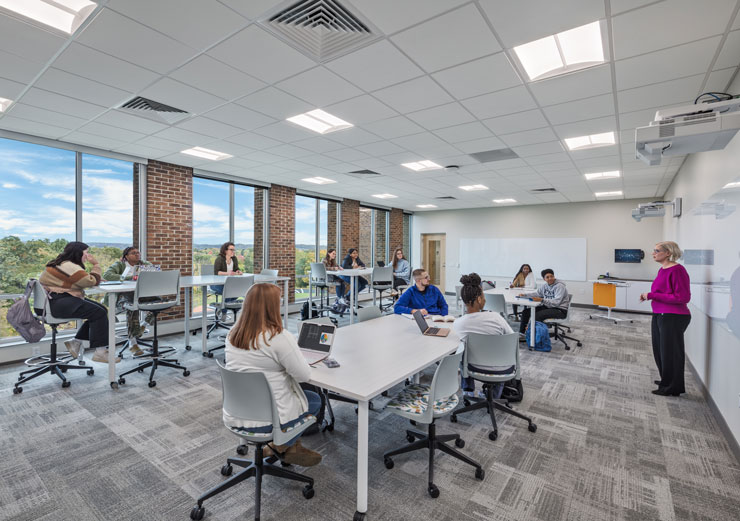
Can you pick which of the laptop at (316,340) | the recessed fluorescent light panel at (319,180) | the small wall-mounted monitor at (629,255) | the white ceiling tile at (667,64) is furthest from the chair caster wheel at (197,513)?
the small wall-mounted monitor at (629,255)

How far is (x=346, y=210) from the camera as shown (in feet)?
30.8

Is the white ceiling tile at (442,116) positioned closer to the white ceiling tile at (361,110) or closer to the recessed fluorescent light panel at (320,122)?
the white ceiling tile at (361,110)

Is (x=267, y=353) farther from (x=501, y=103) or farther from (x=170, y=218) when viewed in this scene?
(x=170, y=218)

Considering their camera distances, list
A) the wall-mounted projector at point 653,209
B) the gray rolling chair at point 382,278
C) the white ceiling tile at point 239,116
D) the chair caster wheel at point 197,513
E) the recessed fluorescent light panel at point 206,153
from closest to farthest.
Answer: the chair caster wheel at point 197,513 < the white ceiling tile at point 239,116 < the recessed fluorescent light panel at point 206,153 < the wall-mounted projector at point 653,209 < the gray rolling chair at point 382,278

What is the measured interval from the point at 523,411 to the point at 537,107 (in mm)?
2841

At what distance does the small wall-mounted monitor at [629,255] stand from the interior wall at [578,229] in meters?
0.12

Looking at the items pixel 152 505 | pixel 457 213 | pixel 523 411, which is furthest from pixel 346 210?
pixel 152 505

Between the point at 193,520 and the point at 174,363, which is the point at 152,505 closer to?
the point at 193,520

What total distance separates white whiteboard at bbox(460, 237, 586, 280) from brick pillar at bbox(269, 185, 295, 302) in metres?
5.76

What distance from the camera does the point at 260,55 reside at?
2.49 m

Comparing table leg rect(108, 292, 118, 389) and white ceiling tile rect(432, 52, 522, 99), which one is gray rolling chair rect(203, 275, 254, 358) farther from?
white ceiling tile rect(432, 52, 522, 99)

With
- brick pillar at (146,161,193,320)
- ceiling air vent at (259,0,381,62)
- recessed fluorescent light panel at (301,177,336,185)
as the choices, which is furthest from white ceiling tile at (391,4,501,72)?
brick pillar at (146,161,193,320)

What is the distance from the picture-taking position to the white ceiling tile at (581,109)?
3125mm

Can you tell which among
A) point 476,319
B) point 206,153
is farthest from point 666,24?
point 206,153
